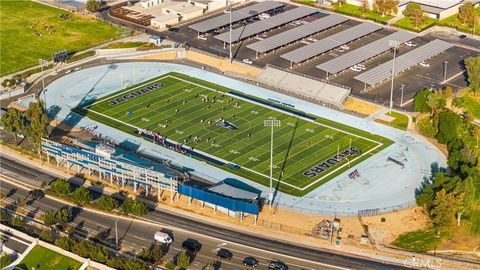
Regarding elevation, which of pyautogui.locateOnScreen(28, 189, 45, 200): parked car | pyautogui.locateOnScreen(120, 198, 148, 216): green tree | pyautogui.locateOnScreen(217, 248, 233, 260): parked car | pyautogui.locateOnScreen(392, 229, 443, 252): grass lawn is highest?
pyautogui.locateOnScreen(120, 198, 148, 216): green tree

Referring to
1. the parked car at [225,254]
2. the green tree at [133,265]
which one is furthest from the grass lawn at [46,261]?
the parked car at [225,254]

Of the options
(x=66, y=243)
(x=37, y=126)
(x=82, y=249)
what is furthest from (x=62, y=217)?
(x=37, y=126)

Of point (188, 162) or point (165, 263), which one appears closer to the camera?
Result: point (165, 263)

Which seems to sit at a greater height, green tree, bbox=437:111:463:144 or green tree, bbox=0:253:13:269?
green tree, bbox=437:111:463:144

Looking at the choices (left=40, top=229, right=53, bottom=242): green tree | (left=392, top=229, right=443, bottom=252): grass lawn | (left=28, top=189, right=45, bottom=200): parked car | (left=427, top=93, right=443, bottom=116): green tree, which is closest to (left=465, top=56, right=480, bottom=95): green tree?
(left=427, top=93, right=443, bottom=116): green tree

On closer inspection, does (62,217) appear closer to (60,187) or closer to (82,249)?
(60,187)

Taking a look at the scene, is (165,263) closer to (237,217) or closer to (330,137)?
(237,217)

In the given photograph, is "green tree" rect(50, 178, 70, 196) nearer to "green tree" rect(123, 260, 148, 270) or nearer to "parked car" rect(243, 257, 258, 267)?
"green tree" rect(123, 260, 148, 270)

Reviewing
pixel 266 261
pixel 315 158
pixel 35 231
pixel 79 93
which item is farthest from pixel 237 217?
pixel 79 93
